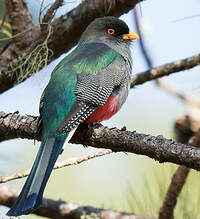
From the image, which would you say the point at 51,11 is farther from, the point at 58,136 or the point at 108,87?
the point at 58,136

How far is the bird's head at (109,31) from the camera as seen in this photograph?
442cm

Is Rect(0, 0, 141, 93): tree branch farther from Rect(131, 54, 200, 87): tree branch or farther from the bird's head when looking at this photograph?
Rect(131, 54, 200, 87): tree branch

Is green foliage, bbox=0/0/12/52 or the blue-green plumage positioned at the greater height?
green foliage, bbox=0/0/12/52

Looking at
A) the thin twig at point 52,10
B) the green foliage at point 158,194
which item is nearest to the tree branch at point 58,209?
the green foliage at point 158,194

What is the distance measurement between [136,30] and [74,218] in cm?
166

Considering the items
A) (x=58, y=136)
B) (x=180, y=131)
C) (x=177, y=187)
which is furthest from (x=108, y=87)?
(x=180, y=131)

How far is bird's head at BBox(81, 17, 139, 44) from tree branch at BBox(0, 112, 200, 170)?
1331 millimetres

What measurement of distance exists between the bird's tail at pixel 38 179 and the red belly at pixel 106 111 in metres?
0.39

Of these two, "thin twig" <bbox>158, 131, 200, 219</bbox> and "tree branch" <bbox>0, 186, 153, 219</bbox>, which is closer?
"thin twig" <bbox>158, 131, 200, 219</bbox>

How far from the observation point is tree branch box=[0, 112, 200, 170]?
2471 millimetres

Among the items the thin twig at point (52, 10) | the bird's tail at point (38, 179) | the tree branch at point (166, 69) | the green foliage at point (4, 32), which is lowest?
the tree branch at point (166, 69)

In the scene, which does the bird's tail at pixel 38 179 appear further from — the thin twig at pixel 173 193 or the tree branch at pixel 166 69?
the tree branch at pixel 166 69

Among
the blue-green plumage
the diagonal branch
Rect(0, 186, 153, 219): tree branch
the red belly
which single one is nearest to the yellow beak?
the blue-green plumage

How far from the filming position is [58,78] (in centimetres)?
353
